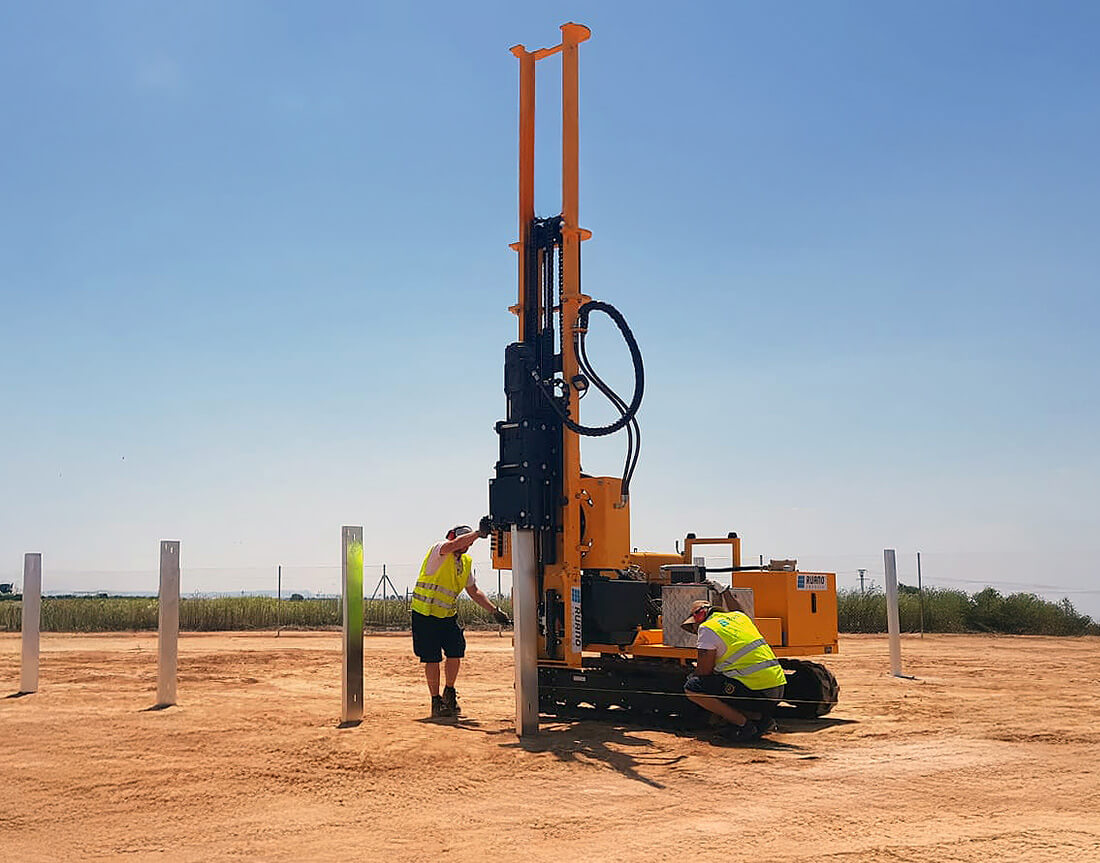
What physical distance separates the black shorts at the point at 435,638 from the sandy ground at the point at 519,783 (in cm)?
66

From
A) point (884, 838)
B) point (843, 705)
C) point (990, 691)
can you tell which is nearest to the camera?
point (884, 838)

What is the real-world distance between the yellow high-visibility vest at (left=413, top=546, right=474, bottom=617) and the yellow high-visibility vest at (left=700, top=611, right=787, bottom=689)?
278cm

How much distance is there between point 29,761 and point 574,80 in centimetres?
836

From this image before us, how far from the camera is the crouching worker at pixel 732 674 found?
389 inches

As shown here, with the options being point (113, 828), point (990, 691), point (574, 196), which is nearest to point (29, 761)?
point (113, 828)

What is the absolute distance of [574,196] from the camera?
11641mm

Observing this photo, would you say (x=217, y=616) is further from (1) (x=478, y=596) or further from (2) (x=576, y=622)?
(2) (x=576, y=622)

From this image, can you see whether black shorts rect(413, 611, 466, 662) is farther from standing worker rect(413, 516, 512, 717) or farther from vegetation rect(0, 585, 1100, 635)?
vegetation rect(0, 585, 1100, 635)

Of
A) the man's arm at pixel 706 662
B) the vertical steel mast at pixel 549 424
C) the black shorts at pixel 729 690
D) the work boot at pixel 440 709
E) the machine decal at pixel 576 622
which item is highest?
the vertical steel mast at pixel 549 424

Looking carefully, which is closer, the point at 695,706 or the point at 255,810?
the point at 255,810

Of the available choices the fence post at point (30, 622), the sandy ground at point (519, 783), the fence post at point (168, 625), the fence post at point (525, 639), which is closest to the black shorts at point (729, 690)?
the sandy ground at point (519, 783)

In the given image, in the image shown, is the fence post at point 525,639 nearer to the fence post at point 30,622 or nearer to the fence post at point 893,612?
the fence post at point 30,622

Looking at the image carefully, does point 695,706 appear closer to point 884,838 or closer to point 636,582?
point 636,582

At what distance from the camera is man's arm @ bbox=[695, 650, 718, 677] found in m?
9.89
